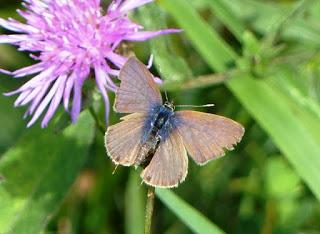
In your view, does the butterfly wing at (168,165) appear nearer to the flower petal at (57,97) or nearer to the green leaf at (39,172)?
the flower petal at (57,97)

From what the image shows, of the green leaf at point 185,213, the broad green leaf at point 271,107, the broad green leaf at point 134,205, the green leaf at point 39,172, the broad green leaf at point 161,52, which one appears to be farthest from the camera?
the broad green leaf at point 134,205

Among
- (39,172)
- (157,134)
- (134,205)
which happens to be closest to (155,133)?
(157,134)

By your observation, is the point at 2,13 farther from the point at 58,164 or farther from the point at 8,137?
the point at 58,164

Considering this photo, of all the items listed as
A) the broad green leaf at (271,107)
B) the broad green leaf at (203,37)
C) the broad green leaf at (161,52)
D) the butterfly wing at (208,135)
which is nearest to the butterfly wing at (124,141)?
the butterfly wing at (208,135)

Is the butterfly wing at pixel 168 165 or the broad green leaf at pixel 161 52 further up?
the butterfly wing at pixel 168 165

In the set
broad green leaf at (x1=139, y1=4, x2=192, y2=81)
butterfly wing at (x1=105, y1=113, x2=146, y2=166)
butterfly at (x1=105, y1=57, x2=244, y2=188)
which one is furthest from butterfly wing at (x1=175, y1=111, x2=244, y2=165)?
broad green leaf at (x1=139, y1=4, x2=192, y2=81)

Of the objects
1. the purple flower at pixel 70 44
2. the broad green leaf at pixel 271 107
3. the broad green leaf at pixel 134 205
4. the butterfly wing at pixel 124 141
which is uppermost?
the purple flower at pixel 70 44

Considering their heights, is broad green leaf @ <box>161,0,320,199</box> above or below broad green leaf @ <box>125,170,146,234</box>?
above

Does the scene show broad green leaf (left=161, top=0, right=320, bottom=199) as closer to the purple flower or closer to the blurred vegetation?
the blurred vegetation

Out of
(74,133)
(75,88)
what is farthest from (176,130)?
(74,133)
